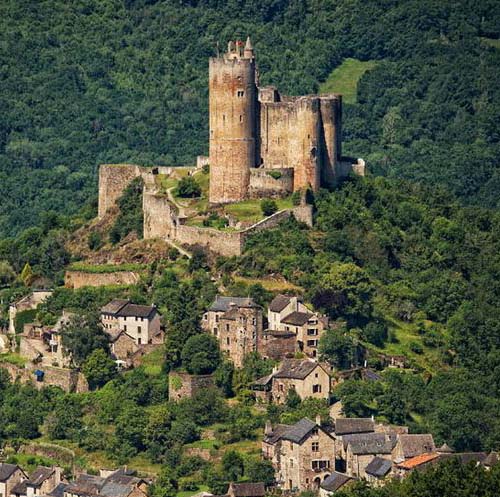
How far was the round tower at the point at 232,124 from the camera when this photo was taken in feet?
378

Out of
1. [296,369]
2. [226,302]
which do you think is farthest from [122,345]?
[296,369]

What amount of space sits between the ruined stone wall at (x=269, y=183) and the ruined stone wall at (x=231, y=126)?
29 centimetres

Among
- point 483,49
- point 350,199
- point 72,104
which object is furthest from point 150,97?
point 350,199

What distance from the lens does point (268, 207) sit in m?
115

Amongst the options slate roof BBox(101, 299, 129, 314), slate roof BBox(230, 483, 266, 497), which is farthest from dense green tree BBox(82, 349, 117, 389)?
slate roof BBox(230, 483, 266, 497)

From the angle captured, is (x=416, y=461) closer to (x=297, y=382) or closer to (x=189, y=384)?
(x=297, y=382)

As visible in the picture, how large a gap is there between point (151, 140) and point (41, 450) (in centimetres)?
6040

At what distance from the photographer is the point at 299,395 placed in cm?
10425

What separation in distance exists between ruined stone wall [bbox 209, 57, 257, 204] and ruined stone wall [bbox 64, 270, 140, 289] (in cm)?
459

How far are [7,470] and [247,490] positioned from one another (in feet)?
31.9

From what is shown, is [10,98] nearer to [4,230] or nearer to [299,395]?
[4,230]

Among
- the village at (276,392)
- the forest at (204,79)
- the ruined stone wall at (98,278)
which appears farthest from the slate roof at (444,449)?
the forest at (204,79)

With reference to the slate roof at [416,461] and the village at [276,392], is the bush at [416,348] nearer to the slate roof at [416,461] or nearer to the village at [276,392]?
the village at [276,392]

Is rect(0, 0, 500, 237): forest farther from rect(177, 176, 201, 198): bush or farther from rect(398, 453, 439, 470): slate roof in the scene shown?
rect(398, 453, 439, 470): slate roof
